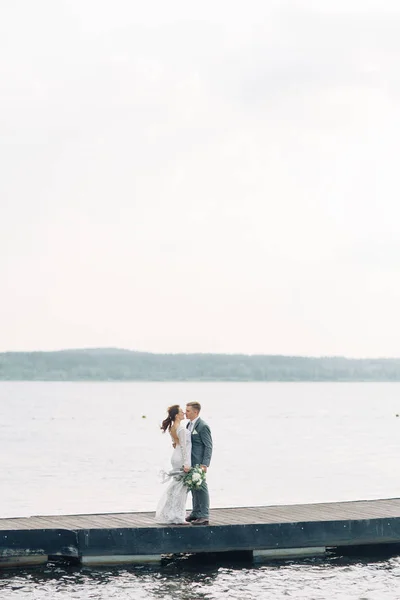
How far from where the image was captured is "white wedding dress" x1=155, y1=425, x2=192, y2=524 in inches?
706

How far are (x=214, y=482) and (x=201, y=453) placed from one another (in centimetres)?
3113

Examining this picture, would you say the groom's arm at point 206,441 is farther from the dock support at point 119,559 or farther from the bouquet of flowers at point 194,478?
the dock support at point 119,559

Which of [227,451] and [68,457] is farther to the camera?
[227,451]


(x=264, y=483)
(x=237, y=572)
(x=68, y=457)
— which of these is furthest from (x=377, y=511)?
(x=68, y=457)

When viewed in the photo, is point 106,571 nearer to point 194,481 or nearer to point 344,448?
point 194,481

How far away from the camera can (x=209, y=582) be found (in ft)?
57.4

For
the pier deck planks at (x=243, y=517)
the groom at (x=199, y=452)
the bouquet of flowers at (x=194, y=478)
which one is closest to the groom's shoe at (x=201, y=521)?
the groom at (x=199, y=452)

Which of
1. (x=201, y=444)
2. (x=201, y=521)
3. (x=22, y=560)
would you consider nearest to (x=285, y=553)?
(x=201, y=521)

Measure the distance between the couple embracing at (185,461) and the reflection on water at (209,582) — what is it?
96cm

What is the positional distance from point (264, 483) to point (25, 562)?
32.0 meters

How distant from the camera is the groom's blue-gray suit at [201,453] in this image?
18.1 meters

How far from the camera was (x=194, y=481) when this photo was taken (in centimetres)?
1780

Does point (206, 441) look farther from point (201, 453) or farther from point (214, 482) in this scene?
point (214, 482)

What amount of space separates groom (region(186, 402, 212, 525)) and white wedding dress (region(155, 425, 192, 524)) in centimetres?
19
